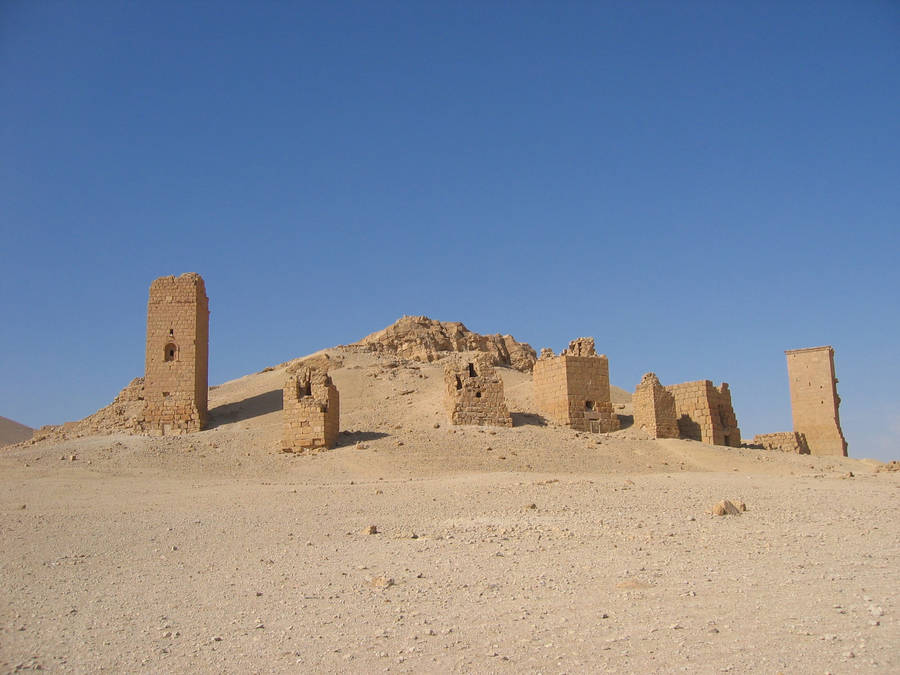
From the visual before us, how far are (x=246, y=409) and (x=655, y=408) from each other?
13.3 metres

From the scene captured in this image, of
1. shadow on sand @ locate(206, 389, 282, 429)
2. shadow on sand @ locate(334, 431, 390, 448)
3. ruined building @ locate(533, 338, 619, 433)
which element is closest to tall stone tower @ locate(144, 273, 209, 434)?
shadow on sand @ locate(206, 389, 282, 429)

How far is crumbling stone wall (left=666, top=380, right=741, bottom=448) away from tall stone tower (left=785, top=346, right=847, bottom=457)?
7447 mm

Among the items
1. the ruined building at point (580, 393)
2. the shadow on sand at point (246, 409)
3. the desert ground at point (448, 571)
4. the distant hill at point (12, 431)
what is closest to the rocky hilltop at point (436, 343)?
the shadow on sand at point (246, 409)

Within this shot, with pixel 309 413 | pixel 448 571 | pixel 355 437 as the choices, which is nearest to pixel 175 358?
pixel 309 413

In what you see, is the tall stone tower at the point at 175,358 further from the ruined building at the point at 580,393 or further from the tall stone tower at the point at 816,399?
the tall stone tower at the point at 816,399

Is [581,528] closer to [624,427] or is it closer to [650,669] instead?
[650,669]

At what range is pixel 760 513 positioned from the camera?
11.3 m

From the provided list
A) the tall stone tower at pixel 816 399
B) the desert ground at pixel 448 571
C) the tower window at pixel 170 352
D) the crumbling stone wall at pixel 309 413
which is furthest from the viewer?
the tall stone tower at pixel 816 399

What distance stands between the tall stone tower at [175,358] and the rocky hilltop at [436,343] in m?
8.92

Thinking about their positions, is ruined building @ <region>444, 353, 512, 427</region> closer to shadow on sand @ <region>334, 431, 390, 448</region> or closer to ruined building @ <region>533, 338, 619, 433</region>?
ruined building @ <region>533, 338, 619, 433</region>

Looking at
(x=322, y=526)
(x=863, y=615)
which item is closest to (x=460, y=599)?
(x=863, y=615)

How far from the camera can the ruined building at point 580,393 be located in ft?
72.3

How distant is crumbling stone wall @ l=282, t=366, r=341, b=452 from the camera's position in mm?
19812

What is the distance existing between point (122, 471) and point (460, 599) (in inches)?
560
